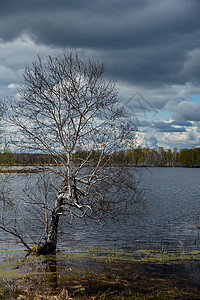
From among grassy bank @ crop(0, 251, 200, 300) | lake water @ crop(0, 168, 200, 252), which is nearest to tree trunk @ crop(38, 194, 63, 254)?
grassy bank @ crop(0, 251, 200, 300)

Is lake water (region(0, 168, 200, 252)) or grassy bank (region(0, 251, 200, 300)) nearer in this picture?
grassy bank (region(0, 251, 200, 300))

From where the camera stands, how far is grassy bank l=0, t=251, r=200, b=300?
1012 centimetres

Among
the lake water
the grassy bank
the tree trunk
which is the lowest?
the lake water

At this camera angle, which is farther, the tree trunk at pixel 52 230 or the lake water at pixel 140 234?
the lake water at pixel 140 234

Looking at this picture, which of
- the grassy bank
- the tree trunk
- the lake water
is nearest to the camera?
the grassy bank

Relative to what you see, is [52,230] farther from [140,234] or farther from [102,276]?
[140,234]

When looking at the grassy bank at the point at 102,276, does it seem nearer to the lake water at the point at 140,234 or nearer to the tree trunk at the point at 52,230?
the tree trunk at the point at 52,230

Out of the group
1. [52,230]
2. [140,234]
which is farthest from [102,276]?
[140,234]

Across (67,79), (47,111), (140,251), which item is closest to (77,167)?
(47,111)

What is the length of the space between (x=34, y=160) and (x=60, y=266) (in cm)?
566

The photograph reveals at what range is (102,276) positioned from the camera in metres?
12.0

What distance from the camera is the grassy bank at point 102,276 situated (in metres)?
10.1

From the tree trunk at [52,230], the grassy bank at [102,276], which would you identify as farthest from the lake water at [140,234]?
the grassy bank at [102,276]

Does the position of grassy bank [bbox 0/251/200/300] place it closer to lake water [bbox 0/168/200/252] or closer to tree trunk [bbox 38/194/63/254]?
tree trunk [bbox 38/194/63/254]
